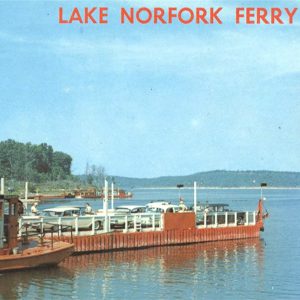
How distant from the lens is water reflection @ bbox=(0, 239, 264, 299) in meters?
27.9

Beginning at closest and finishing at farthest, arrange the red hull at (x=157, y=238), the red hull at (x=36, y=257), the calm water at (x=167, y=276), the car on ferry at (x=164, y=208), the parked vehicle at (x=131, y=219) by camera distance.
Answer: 1. the calm water at (x=167, y=276)
2. the red hull at (x=36, y=257)
3. the red hull at (x=157, y=238)
4. the parked vehicle at (x=131, y=219)
5. the car on ferry at (x=164, y=208)

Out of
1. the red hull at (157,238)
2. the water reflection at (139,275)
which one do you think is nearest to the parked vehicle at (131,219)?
the red hull at (157,238)

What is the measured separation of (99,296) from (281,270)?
12116mm

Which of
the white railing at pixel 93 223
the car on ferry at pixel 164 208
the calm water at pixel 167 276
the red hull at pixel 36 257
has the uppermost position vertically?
the car on ferry at pixel 164 208

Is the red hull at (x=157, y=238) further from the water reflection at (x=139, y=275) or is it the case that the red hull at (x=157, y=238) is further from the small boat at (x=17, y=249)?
the small boat at (x=17, y=249)

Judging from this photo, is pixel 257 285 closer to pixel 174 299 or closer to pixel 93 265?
pixel 174 299

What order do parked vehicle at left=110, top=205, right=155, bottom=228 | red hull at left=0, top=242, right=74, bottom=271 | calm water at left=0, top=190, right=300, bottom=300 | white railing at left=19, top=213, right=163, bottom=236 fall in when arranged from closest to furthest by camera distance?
calm water at left=0, top=190, right=300, bottom=300
red hull at left=0, top=242, right=74, bottom=271
white railing at left=19, top=213, right=163, bottom=236
parked vehicle at left=110, top=205, right=155, bottom=228

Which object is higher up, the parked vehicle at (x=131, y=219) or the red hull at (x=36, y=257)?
the parked vehicle at (x=131, y=219)

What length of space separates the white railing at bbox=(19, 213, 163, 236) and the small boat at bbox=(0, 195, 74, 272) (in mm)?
1856

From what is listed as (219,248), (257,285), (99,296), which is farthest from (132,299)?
(219,248)

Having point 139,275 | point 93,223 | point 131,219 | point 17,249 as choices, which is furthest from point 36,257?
point 131,219

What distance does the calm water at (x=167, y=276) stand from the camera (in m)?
27.8

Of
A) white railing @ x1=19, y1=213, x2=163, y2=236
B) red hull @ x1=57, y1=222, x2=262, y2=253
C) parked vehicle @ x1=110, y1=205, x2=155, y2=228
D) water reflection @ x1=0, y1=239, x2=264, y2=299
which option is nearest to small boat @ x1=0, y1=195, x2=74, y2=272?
water reflection @ x1=0, y1=239, x2=264, y2=299

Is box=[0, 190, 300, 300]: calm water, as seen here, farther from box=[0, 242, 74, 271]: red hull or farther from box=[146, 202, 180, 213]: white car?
box=[146, 202, 180, 213]: white car
